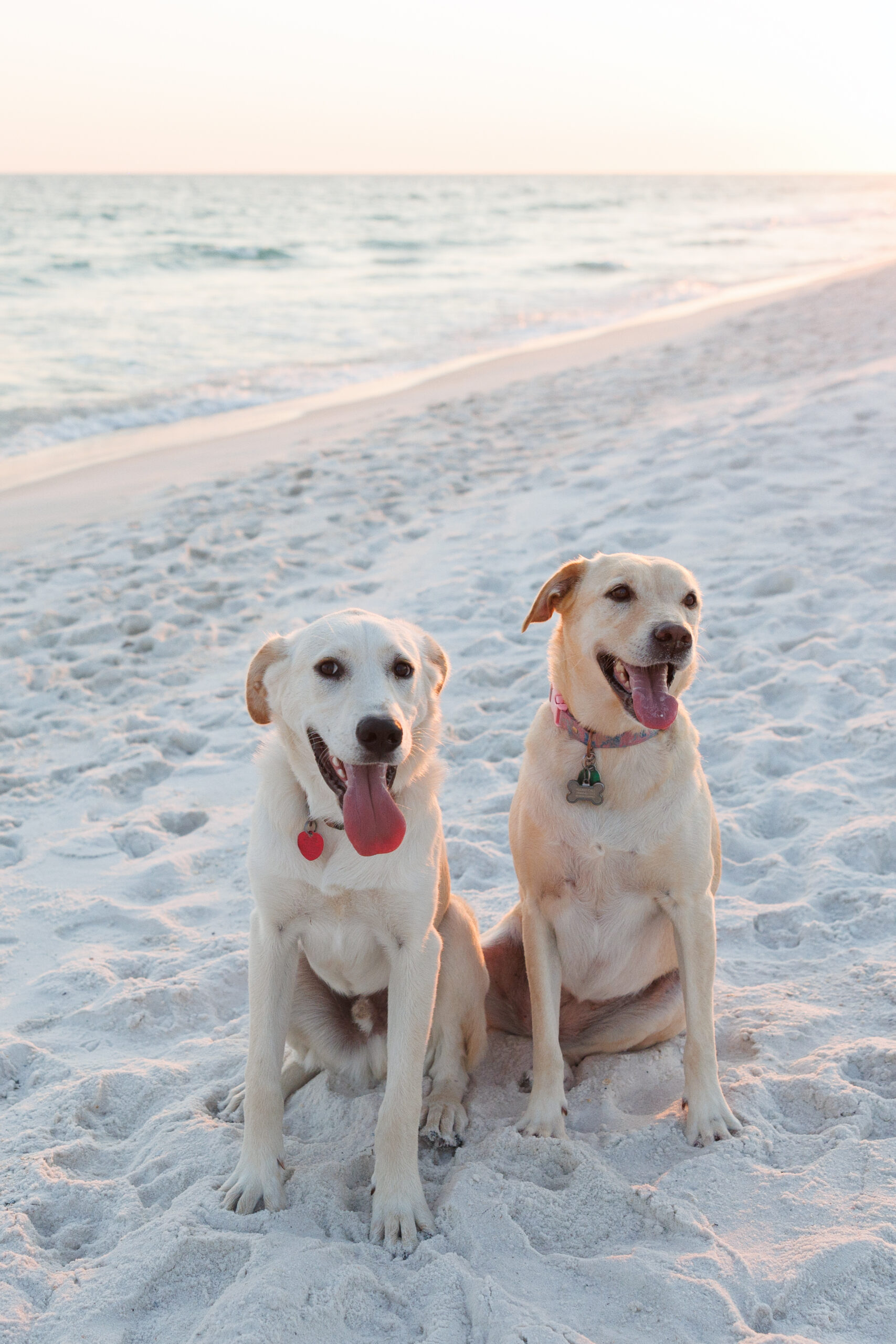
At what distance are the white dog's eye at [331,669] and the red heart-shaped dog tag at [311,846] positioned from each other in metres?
0.40

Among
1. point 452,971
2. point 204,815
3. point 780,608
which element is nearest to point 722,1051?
point 452,971

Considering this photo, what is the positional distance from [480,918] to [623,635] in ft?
4.77

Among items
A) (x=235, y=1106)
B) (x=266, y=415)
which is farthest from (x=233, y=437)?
(x=235, y=1106)

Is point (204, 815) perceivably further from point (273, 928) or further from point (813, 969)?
point (813, 969)

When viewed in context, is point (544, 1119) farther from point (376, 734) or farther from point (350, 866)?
point (376, 734)

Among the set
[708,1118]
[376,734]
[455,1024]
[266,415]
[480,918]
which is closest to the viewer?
[376,734]

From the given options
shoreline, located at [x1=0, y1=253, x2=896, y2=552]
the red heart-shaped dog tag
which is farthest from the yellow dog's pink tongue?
shoreline, located at [x1=0, y1=253, x2=896, y2=552]

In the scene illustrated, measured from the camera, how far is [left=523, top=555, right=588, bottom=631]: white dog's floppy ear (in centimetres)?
302

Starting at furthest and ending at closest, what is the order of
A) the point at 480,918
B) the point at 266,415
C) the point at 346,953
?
the point at 266,415
the point at 480,918
the point at 346,953

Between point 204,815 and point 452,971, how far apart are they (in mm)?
1969

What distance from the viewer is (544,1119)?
2.80 meters

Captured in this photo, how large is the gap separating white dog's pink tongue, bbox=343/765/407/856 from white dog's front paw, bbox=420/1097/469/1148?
0.84 m

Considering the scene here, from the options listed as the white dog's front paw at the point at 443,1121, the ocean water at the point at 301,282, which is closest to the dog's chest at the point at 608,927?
the white dog's front paw at the point at 443,1121

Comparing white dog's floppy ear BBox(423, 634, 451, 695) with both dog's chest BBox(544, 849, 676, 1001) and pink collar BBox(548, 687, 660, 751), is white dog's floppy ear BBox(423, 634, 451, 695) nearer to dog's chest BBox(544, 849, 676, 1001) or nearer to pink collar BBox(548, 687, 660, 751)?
pink collar BBox(548, 687, 660, 751)
